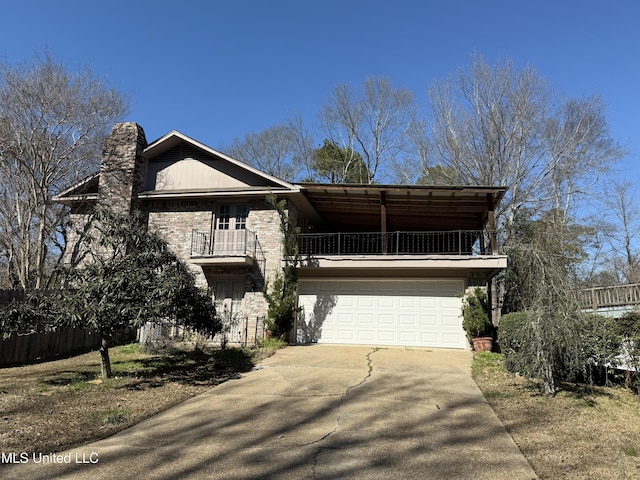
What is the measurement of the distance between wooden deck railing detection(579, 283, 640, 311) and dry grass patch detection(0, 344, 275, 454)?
1276cm

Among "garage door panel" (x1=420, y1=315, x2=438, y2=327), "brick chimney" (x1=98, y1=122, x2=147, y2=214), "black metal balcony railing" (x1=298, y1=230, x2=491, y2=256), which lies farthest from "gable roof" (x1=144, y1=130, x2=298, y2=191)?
"garage door panel" (x1=420, y1=315, x2=438, y2=327)

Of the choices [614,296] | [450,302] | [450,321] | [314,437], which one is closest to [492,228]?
[450,302]

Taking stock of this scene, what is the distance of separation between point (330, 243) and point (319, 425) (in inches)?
488

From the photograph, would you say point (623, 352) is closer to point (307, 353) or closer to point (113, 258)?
point (307, 353)

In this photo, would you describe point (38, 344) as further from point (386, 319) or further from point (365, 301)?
point (386, 319)

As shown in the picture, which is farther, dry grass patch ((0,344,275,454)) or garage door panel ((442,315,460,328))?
garage door panel ((442,315,460,328))

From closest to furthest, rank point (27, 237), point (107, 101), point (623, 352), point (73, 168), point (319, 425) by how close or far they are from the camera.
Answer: point (319, 425) → point (623, 352) → point (27, 237) → point (107, 101) → point (73, 168)

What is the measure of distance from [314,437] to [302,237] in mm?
10957

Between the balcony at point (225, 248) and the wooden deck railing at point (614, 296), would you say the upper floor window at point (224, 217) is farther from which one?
the wooden deck railing at point (614, 296)

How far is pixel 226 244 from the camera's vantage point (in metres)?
14.7

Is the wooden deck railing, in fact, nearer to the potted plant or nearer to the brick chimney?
the potted plant

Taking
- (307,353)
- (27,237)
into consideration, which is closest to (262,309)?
(307,353)

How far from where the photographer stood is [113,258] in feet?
27.0

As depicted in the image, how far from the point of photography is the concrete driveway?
426 cm
